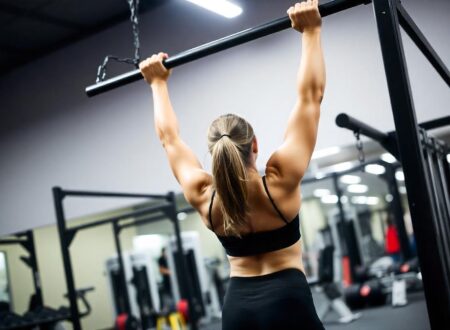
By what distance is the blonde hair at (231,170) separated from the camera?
147 centimetres

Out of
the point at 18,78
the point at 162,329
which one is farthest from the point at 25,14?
the point at 162,329

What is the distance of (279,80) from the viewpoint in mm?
5191

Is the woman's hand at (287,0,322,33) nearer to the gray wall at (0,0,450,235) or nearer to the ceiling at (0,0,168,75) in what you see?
the gray wall at (0,0,450,235)

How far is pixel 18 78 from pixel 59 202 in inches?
135

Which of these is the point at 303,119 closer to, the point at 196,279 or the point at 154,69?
the point at 154,69

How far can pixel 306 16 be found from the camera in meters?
1.50

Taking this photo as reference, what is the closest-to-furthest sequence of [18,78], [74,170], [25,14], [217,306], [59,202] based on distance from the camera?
[59,202], [25,14], [74,170], [18,78], [217,306]

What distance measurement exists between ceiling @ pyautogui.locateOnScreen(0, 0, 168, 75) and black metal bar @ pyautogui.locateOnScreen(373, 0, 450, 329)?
4.66 meters

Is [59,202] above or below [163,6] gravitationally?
below

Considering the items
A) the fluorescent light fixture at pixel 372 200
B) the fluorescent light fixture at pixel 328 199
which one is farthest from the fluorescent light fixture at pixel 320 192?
the fluorescent light fixture at pixel 372 200

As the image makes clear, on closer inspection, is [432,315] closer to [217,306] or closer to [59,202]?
[59,202]

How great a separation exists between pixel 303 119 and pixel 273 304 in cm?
50

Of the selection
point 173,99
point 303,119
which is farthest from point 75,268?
point 303,119

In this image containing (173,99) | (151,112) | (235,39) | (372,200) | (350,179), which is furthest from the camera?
(372,200)
